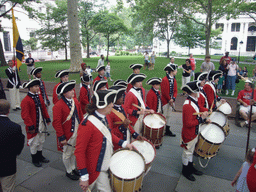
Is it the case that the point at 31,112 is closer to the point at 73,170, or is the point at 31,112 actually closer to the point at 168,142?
the point at 73,170

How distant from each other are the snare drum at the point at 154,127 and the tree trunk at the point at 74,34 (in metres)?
15.8

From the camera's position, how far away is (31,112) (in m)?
4.61

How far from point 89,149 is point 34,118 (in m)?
2.57

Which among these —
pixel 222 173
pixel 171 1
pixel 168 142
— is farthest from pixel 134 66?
pixel 171 1

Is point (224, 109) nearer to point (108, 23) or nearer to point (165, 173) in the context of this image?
point (165, 173)

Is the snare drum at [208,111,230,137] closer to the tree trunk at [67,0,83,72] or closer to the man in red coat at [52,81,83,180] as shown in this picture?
the man in red coat at [52,81,83,180]

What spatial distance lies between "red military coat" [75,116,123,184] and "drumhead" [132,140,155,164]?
3.23ft

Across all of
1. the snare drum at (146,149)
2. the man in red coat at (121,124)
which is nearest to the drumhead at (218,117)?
the snare drum at (146,149)

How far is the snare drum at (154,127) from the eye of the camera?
472 cm

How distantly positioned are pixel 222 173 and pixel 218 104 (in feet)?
7.13

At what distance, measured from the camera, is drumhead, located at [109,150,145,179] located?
9.19 feet

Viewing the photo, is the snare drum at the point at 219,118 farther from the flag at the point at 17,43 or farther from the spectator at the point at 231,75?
the flag at the point at 17,43

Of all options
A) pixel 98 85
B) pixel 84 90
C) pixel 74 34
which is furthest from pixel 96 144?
pixel 74 34

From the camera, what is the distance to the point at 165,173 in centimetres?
451
